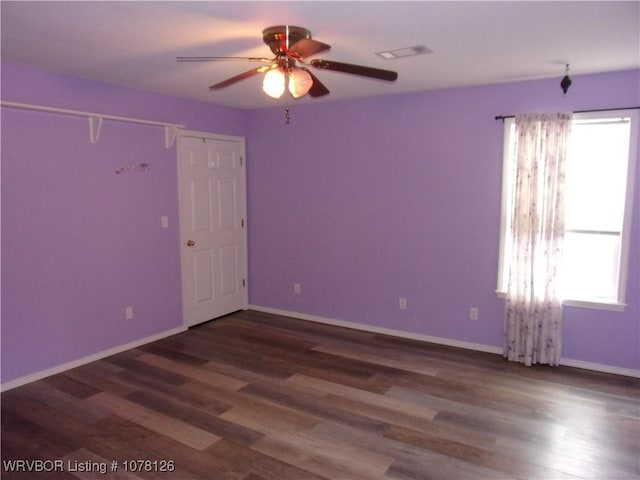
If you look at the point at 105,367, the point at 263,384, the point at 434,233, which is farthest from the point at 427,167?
the point at 105,367

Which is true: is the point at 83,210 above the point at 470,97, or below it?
below

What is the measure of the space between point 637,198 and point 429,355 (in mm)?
2163

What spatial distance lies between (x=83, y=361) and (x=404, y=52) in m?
3.66

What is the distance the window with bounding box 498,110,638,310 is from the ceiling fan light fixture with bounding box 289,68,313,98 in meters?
2.35

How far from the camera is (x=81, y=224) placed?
12.5 ft

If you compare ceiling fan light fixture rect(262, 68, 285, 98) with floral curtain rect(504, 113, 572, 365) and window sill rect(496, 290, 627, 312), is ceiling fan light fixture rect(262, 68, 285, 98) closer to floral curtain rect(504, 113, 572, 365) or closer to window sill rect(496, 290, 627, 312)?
floral curtain rect(504, 113, 572, 365)

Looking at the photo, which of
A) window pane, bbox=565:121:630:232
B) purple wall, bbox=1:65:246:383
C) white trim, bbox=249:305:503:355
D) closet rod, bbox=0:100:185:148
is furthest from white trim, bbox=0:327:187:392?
window pane, bbox=565:121:630:232

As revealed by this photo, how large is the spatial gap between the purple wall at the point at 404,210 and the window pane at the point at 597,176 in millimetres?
175

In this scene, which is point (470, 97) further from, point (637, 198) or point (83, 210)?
point (83, 210)

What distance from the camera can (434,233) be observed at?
4395mm

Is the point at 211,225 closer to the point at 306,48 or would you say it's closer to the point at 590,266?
the point at 306,48

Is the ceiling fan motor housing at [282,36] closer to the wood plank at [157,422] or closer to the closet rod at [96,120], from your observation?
the closet rod at [96,120]

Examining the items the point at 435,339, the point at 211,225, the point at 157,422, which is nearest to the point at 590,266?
the point at 435,339

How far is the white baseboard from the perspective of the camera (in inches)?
147
